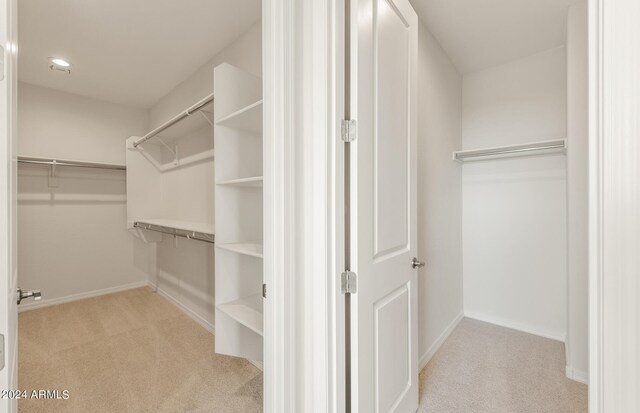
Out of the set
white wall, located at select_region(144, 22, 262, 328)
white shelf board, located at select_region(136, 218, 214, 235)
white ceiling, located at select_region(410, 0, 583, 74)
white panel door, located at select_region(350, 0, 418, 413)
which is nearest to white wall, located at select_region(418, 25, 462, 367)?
white ceiling, located at select_region(410, 0, 583, 74)

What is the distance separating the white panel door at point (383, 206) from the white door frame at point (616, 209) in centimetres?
68

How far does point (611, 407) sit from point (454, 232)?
2.35m

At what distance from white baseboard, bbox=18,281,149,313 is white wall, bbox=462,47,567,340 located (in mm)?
4240

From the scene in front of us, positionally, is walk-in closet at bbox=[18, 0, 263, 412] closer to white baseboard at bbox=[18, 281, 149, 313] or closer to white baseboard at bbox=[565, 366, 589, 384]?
white baseboard at bbox=[18, 281, 149, 313]

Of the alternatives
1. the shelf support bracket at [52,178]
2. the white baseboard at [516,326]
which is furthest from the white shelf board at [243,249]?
the shelf support bracket at [52,178]

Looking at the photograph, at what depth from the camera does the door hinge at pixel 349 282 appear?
3.66ft

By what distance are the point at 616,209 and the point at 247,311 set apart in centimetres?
166

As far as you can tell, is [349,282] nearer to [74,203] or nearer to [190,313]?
[190,313]

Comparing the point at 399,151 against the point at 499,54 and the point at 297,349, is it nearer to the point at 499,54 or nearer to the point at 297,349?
the point at 297,349

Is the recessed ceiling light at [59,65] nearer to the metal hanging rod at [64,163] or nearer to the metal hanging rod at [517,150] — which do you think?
the metal hanging rod at [64,163]

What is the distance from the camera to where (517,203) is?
8.87 feet

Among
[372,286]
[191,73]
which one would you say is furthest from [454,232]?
[191,73]

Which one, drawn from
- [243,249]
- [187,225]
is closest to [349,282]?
[243,249]

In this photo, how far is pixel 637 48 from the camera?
0.54 m
